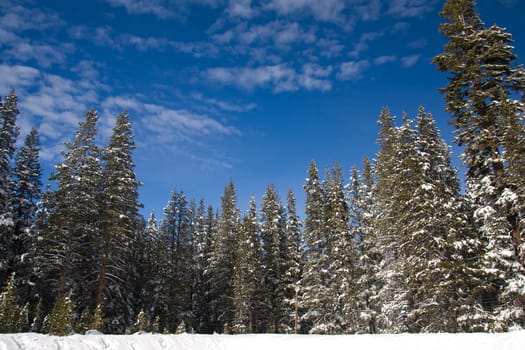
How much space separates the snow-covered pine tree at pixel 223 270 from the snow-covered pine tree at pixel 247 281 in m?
2.17

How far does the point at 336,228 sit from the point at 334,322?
301 inches

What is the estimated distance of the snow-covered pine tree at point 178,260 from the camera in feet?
128

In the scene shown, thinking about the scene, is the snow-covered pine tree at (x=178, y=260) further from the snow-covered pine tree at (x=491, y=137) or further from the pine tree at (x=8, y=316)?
the snow-covered pine tree at (x=491, y=137)

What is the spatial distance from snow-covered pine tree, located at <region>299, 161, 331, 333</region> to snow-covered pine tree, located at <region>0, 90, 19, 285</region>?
899 inches

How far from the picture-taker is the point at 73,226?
24234mm


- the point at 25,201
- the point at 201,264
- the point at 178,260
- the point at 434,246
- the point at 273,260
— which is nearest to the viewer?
the point at 434,246

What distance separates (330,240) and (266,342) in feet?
52.6

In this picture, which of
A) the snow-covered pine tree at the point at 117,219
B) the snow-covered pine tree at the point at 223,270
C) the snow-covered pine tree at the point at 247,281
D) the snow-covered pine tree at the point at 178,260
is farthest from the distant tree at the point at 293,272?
the snow-covered pine tree at the point at 117,219

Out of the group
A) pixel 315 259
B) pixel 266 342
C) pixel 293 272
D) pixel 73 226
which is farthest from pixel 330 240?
pixel 73 226

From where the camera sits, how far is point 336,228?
103 feet

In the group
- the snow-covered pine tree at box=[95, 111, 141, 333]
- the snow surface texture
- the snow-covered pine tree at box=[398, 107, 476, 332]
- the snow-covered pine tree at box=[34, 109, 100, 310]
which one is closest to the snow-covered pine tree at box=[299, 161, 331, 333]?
the snow-covered pine tree at box=[398, 107, 476, 332]

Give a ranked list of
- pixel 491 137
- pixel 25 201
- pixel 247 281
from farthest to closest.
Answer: pixel 247 281 < pixel 25 201 < pixel 491 137

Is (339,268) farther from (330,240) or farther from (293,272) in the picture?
(293,272)

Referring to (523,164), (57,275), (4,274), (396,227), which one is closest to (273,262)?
(396,227)
